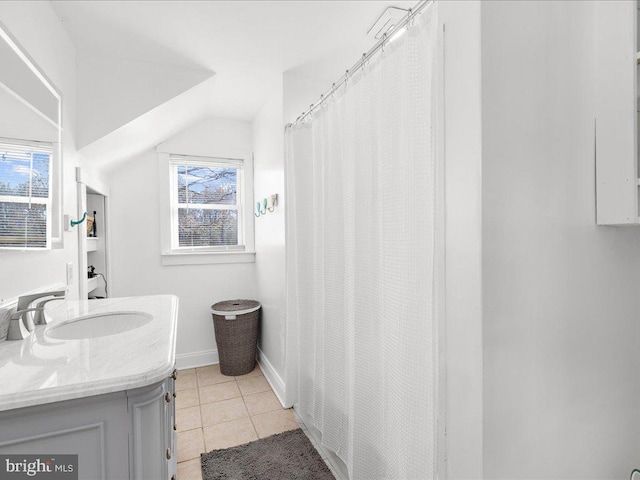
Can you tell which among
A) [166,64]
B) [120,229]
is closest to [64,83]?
[166,64]

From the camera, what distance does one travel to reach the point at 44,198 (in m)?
1.50

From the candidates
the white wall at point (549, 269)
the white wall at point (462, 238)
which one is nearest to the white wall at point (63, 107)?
the white wall at point (462, 238)

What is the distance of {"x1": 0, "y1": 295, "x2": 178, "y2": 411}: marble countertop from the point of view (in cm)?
77

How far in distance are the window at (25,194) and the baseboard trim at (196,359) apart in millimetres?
1891

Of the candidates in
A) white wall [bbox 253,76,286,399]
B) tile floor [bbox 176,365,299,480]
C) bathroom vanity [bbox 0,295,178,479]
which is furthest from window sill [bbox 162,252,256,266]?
bathroom vanity [bbox 0,295,178,479]

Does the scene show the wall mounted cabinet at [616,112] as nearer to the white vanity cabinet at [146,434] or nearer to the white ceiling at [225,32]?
the white ceiling at [225,32]

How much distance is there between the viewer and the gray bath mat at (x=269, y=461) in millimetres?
1718

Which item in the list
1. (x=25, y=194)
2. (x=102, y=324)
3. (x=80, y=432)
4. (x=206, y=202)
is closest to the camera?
(x=80, y=432)

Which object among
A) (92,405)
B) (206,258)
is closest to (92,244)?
(206,258)

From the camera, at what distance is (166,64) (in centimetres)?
224

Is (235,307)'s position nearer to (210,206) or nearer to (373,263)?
(210,206)

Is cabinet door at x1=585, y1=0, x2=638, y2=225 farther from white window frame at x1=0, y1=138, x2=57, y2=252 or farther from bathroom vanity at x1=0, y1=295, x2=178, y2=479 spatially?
white window frame at x1=0, y1=138, x2=57, y2=252

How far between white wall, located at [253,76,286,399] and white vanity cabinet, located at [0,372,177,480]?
157cm

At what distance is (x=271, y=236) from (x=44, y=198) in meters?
1.50
